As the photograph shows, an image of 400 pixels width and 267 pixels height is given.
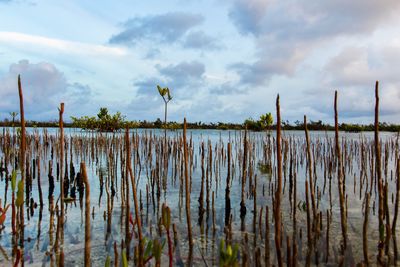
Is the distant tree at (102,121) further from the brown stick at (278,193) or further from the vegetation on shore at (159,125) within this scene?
the brown stick at (278,193)

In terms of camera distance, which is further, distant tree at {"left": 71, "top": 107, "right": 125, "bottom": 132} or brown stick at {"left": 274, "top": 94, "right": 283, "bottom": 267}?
distant tree at {"left": 71, "top": 107, "right": 125, "bottom": 132}

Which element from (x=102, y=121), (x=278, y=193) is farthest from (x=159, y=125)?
(x=278, y=193)

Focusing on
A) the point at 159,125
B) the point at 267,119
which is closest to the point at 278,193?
the point at 267,119

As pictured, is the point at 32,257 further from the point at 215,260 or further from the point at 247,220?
the point at 247,220

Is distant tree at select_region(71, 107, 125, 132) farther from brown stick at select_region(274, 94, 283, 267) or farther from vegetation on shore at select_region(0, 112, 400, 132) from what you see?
brown stick at select_region(274, 94, 283, 267)

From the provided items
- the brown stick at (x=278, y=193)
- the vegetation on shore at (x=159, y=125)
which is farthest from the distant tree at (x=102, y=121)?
the brown stick at (x=278, y=193)

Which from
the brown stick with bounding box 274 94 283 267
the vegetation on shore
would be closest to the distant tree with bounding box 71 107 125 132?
the vegetation on shore

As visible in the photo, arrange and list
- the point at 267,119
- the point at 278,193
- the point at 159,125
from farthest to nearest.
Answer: the point at 159,125 < the point at 267,119 < the point at 278,193

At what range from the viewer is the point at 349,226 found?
525 centimetres

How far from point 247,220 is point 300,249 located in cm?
152

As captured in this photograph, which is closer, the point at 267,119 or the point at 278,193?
the point at 278,193

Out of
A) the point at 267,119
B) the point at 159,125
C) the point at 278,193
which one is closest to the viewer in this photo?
the point at 278,193

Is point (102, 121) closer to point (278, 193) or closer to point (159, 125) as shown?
point (278, 193)

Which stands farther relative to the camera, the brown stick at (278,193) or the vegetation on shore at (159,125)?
the vegetation on shore at (159,125)
